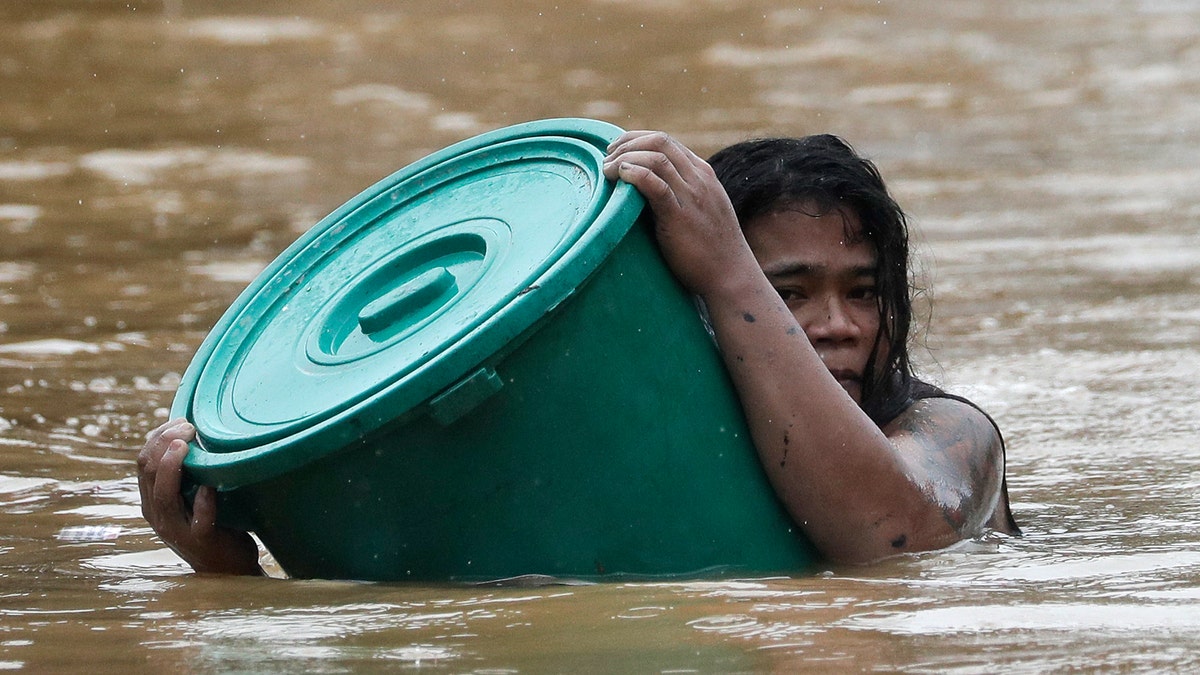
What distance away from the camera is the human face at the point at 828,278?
10.9ft

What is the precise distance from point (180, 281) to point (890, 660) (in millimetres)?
5066

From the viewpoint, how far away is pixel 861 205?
3.41 metres

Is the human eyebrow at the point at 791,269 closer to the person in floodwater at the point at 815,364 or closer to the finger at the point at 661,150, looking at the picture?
the person in floodwater at the point at 815,364

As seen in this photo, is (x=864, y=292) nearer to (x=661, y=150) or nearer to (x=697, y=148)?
(x=661, y=150)

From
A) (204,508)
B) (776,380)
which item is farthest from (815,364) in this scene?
(204,508)

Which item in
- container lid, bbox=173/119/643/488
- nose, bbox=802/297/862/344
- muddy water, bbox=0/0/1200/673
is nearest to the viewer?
muddy water, bbox=0/0/1200/673

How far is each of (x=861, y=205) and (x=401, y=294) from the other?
102 cm

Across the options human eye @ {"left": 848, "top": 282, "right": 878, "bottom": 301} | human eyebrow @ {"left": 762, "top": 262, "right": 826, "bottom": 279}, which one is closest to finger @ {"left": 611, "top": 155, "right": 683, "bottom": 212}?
human eyebrow @ {"left": 762, "top": 262, "right": 826, "bottom": 279}

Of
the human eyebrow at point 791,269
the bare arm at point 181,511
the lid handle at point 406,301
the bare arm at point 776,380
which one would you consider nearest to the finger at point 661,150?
the bare arm at point 776,380

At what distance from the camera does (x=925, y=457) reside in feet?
10.3

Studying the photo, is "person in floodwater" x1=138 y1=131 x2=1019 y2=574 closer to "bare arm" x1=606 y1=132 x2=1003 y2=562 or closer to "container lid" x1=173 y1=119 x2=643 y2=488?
"bare arm" x1=606 y1=132 x2=1003 y2=562

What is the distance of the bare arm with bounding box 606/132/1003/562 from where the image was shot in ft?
9.23

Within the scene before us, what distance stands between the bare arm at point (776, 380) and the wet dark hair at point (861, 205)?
42 cm

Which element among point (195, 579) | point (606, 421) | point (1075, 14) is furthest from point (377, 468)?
point (1075, 14)
